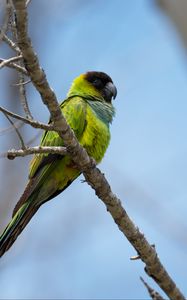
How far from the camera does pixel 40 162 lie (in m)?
4.28

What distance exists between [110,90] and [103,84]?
134 mm

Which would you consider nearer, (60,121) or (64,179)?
(60,121)

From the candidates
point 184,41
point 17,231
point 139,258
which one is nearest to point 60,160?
point 17,231

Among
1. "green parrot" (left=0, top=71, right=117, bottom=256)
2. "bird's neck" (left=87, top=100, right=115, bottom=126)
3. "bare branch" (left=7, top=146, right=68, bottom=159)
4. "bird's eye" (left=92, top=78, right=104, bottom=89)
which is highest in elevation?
"bird's eye" (left=92, top=78, right=104, bottom=89)

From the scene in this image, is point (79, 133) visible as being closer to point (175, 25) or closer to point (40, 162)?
point (40, 162)

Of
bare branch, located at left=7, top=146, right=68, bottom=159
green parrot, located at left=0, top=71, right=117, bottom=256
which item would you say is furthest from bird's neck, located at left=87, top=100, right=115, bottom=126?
bare branch, located at left=7, top=146, right=68, bottom=159

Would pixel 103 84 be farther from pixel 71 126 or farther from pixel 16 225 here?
pixel 16 225

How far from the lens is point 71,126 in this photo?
14.8 feet

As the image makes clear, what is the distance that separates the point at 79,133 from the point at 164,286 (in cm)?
146

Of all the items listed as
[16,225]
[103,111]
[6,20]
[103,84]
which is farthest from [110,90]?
[6,20]

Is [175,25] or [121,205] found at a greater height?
[175,25]

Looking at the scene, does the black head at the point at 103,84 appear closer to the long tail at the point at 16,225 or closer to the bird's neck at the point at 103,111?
the bird's neck at the point at 103,111

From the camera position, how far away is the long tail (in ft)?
13.0

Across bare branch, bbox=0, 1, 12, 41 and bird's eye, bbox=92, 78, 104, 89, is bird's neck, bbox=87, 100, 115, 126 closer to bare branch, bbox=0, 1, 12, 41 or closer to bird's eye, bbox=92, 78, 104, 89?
bird's eye, bbox=92, 78, 104, 89
